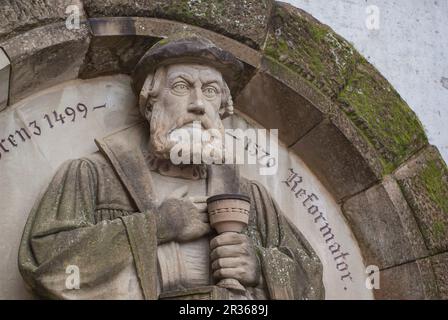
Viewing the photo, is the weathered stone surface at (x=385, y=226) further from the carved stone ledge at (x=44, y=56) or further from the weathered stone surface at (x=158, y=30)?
the carved stone ledge at (x=44, y=56)

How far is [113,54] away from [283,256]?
1.27 metres

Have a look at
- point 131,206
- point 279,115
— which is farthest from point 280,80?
point 131,206

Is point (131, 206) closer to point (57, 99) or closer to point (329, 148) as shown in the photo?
point (57, 99)

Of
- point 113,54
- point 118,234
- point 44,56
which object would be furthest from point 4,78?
point 118,234

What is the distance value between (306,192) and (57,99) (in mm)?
1344

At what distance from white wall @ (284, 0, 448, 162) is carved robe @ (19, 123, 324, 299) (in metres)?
1.15

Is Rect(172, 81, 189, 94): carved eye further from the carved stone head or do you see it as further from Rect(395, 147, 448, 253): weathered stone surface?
Rect(395, 147, 448, 253): weathered stone surface

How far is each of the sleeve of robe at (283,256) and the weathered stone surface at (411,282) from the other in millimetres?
499

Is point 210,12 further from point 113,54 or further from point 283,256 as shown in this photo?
point 283,256

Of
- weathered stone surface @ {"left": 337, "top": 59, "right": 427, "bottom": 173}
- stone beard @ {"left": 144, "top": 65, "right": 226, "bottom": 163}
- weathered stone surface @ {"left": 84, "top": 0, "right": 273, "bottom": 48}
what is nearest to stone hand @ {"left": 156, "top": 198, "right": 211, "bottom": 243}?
stone beard @ {"left": 144, "top": 65, "right": 226, "bottom": 163}

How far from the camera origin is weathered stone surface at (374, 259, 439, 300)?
241 inches

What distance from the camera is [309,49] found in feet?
20.6

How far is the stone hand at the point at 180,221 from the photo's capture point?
17.9 ft

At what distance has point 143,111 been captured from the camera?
19.2 ft
